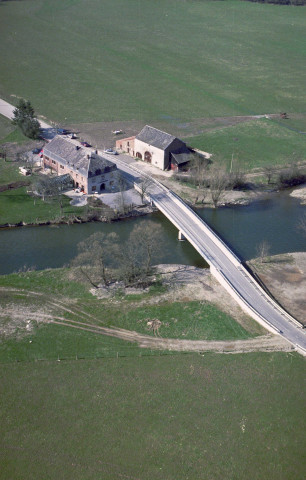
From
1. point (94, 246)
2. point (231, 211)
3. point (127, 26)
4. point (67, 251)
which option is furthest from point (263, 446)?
point (127, 26)

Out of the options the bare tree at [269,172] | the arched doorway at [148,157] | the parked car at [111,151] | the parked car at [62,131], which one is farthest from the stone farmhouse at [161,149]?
the parked car at [62,131]

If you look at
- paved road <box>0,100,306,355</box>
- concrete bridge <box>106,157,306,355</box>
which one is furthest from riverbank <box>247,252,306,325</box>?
paved road <box>0,100,306,355</box>

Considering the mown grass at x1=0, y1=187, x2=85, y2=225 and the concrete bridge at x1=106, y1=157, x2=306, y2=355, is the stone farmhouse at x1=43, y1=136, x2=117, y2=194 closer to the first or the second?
the mown grass at x1=0, y1=187, x2=85, y2=225

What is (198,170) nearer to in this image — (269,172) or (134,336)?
(269,172)

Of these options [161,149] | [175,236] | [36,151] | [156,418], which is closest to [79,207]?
[175,236]

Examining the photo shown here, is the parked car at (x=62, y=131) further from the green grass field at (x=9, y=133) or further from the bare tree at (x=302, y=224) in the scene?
the bare tree at (x=302, y=224)
